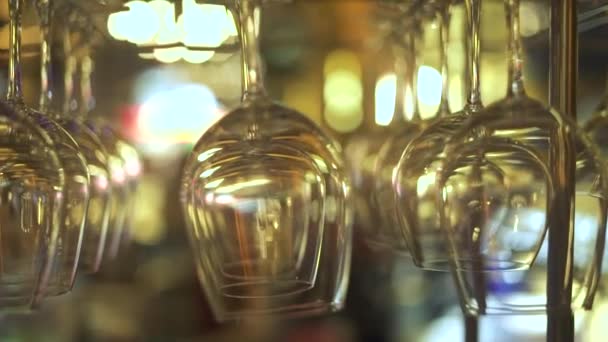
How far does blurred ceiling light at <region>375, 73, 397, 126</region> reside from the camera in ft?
3.06

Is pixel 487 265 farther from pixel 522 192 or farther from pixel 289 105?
pixel 289 105

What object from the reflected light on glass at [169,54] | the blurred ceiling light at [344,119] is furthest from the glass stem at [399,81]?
the reflected light on glass at [169,54]

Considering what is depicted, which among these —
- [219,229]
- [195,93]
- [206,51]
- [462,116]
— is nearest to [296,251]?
[219,229]

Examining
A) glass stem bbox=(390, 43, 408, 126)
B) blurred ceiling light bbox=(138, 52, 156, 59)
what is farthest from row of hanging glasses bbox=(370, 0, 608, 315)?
blurred ceiling light bbox=(138, 52, 156, 59)

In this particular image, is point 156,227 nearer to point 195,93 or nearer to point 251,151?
point 195,93

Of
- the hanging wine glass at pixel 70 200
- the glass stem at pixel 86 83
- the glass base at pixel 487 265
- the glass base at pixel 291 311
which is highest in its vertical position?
the glass stem at pixel 86 83

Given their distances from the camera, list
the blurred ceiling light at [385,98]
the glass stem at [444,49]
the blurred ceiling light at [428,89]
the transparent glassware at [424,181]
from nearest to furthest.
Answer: the transparent glassware at [424,181] < the glass stem at [444,49] < the blurred ceiling light at [428,89] < the blurred ceiling light at [385,98]

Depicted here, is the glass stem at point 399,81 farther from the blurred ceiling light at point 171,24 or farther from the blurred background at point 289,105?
the blurred ceiling light at point 171,24

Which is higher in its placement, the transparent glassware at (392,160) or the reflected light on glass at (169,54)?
the reflected light on glass at (169,54)

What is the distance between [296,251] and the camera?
546mm

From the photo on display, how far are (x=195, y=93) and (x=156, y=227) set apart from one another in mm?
175

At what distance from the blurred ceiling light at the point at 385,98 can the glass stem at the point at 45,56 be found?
38 centimetres

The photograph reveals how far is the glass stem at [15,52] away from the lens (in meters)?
0.55

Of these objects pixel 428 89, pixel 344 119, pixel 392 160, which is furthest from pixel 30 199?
pixel 344 119
